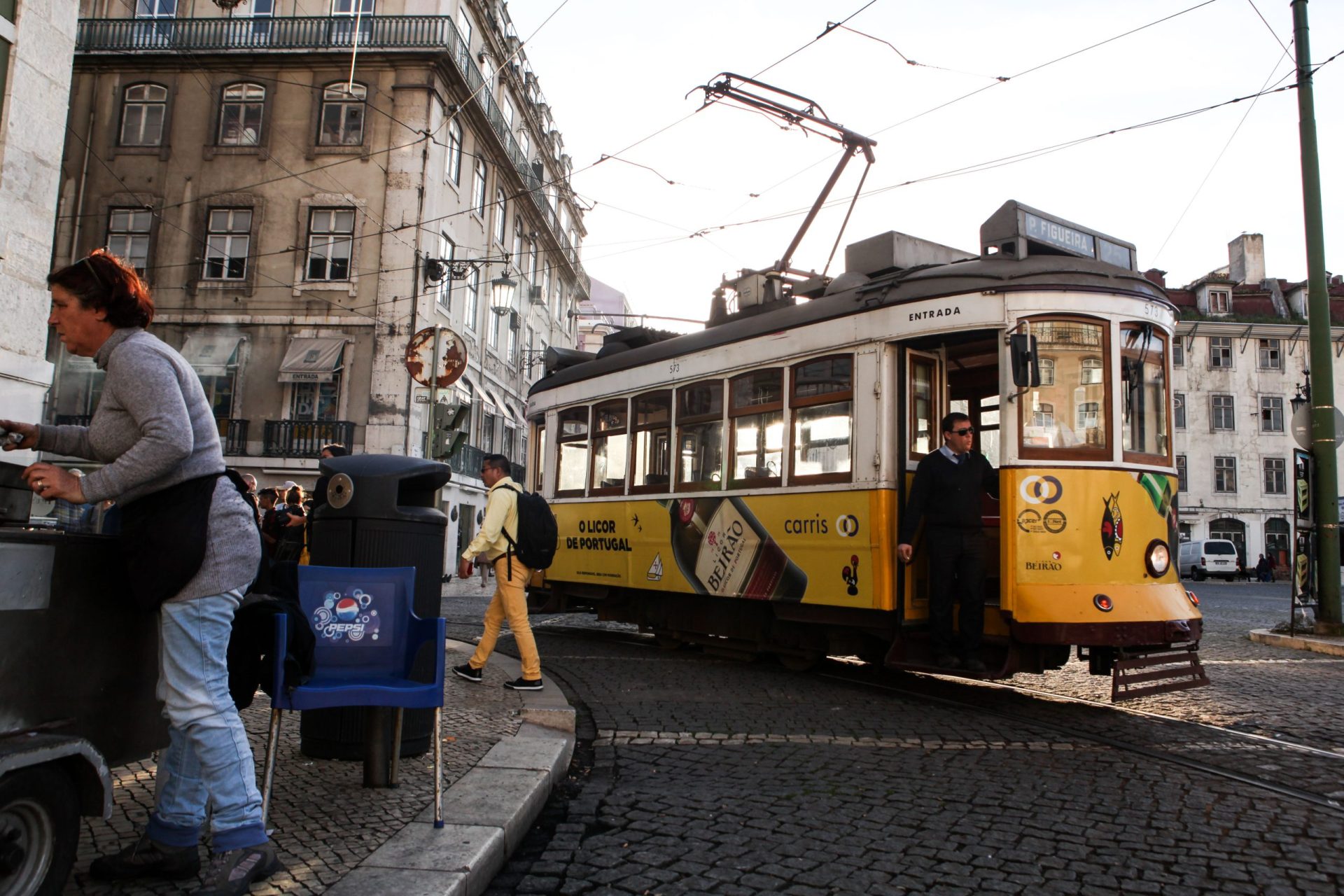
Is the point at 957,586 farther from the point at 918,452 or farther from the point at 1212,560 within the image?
the point at 1212,560

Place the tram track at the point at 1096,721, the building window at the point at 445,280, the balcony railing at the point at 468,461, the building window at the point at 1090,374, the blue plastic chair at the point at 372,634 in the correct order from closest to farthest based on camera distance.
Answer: the blue plastic chair at the point at 372,634
the tram track at the point at 1096,721
the building window at the point at 1090,374
the building window at the point at 445,280
the balcony railing at the point at 468,461

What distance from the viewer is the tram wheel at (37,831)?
250 centimetres

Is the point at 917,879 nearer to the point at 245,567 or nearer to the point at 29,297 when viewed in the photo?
the point at 245,567

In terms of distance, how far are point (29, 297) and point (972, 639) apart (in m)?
8.39

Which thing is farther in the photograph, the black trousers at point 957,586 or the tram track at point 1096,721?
the black trousers at point 957,586

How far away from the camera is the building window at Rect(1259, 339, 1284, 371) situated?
47.3 m

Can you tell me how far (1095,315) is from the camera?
6957mm

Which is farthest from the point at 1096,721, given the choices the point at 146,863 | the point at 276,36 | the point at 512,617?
the point at 276,36

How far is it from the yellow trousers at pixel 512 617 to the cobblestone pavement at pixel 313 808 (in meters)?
1.28

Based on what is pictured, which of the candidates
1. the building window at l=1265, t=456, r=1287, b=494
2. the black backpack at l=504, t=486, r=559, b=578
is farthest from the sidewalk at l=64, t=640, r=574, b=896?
the building window at l=1265, t=456, r=1287, b=494

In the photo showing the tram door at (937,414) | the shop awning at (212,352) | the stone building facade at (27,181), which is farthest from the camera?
the shop awning at (212,352)

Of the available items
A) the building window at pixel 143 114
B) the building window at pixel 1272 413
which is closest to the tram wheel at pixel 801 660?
the building window at pixel 143 114

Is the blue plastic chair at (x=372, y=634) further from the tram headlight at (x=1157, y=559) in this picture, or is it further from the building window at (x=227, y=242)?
the building window at (x=227, y=242)

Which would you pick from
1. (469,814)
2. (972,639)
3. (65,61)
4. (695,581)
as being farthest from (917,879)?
(65,61)
